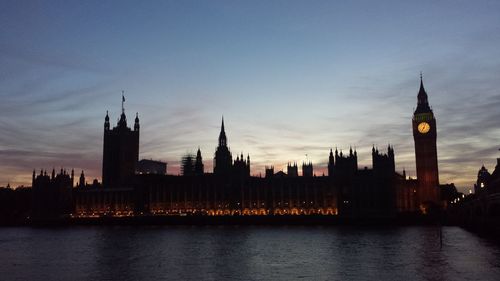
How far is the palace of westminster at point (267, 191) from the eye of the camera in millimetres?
132375

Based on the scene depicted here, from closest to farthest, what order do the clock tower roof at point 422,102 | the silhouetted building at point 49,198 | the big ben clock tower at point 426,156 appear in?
1. the big ben clock tower at point 426,156
2. the clock tower roof at point 422,102
3. the silhouetted building at point 49,198

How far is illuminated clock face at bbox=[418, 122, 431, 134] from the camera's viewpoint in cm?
15162

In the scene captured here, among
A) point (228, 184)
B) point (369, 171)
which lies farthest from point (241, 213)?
point (369, 171)

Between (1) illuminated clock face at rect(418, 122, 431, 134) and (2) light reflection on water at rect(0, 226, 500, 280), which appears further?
(1) illuminated clock face at rect(418, 122, 431, 134)

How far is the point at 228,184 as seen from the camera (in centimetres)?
15375

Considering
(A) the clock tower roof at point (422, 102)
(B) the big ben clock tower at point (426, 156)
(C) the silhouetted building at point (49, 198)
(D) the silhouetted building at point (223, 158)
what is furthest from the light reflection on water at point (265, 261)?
(C) the silhouetted building at point (49, 198)

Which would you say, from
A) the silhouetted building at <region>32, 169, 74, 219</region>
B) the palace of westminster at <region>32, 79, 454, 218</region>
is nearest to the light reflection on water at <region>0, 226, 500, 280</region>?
the palace of westminster at <region>32, 79, 454, 218</region>

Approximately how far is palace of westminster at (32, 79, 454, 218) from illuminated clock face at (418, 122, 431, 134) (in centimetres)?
28

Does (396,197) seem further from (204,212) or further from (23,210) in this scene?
(23,210)

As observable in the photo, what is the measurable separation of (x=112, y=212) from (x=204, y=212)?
121ft

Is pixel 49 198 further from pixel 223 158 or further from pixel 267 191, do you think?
pixel 267 191

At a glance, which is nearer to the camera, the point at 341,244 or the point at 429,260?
the point at 429,260

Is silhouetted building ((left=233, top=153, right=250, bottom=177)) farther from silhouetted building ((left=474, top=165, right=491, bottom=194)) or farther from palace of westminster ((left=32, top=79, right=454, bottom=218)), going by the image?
silhouetted building ((left=474, top=165, right=491, bottom=194))

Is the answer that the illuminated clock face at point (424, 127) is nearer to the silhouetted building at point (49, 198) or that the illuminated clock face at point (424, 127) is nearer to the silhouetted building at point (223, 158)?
the silhouetted building at point (223, 158)
